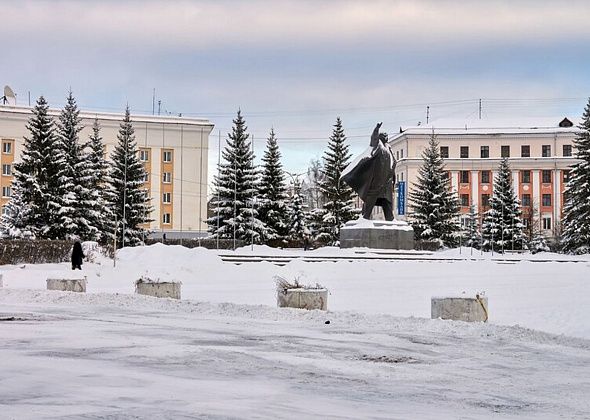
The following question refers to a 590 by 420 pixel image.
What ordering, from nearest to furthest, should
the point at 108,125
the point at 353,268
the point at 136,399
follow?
the point at 136,399 < the point at 353,268 < the point at 108,125

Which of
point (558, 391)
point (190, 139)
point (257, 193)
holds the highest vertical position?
point (190, 139)

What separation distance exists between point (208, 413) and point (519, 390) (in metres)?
3.36

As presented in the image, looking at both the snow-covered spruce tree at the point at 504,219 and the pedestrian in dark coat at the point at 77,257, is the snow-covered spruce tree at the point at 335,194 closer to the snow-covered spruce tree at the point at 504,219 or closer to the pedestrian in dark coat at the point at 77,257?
the snow-covered spruce tree at the point at 504,219

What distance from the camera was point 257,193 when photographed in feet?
165

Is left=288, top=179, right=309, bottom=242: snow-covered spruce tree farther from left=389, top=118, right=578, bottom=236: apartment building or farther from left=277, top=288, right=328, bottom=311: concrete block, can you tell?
left=277, top=288, right=328, bottom=311: concrete block

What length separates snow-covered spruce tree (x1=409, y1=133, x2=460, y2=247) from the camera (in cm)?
5731

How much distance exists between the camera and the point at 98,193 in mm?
45438

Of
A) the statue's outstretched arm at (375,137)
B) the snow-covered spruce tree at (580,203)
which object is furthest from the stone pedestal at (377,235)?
the snow-covered spruce tree at (580,203)

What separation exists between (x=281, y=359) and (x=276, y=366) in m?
0.47

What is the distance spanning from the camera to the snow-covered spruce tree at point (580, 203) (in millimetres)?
51000

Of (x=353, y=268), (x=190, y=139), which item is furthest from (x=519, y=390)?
(x=190, y=139)

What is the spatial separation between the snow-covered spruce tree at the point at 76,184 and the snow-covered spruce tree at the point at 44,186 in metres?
0.18

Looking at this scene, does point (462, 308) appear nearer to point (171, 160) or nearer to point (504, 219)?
point (504, 219)

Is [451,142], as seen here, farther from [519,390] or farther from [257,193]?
[519,390]
